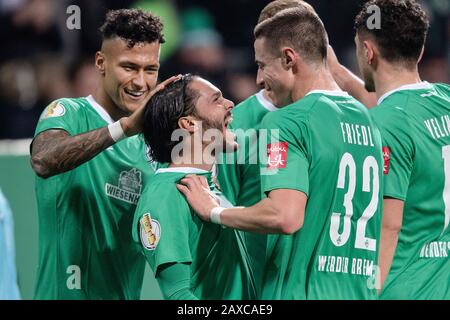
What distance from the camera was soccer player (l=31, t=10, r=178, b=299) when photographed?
17.9ft

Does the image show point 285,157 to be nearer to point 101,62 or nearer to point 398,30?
point 398,30

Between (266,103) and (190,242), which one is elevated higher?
(266,103)

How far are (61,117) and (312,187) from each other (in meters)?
1.55

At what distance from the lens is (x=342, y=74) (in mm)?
6230

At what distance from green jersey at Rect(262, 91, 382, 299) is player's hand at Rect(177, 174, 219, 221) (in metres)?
0.27

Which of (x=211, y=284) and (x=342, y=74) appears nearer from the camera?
(x=211, y=284)

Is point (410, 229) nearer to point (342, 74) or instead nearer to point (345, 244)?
point (345, 244)

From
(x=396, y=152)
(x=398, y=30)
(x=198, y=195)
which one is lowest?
(x=198, y=195)

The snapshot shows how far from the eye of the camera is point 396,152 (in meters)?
5.09

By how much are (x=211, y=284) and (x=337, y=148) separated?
2.78ft

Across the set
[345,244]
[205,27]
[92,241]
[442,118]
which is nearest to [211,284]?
[345,244]

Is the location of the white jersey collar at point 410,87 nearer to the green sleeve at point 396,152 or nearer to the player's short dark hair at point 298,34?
the green sleeve at point 396,152

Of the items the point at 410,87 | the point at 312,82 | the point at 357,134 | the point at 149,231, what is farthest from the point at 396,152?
the point at 149,231

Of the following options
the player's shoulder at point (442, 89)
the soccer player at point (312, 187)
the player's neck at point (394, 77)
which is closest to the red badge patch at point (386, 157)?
the soccer player at point (312, 187)
